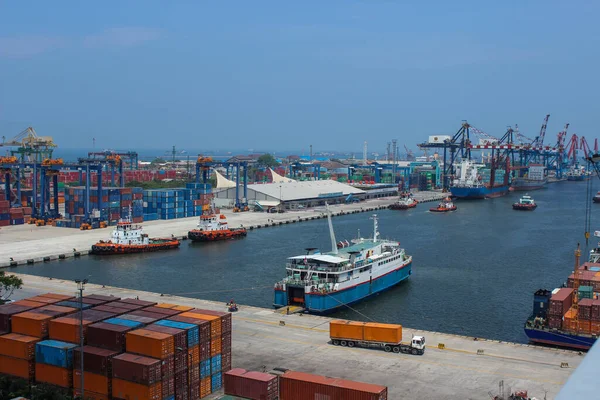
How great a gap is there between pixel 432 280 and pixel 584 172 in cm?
14338

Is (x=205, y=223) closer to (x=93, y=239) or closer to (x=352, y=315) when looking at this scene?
(x=93, y=239)

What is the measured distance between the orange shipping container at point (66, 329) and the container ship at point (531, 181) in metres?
111

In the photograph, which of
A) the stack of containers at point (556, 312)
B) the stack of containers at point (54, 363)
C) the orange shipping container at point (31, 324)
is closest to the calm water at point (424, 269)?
the stack of containers at point (556, 312)

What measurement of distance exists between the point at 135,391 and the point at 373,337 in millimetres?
8369

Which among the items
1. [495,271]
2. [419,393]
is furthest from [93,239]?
[419,393]

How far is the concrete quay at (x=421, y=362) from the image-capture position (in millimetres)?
17094

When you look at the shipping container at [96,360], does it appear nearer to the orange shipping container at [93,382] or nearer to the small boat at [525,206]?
the orange shipping container at [93,382]

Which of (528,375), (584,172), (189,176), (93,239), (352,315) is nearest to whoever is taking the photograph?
(528,375)

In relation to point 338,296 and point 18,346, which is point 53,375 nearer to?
point 18,346

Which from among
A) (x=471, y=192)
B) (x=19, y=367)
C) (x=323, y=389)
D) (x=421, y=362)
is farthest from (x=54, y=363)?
(x=471, y=192)

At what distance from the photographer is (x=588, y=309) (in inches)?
851

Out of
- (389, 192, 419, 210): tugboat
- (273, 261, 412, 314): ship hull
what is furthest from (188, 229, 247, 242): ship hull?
(389, 192, 419, 210): tugboat

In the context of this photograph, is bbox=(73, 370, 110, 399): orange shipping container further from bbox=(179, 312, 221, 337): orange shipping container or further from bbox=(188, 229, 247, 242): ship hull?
bbox=(188, 229, 247, 242): ship hull

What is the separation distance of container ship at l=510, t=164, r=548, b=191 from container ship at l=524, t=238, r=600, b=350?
98.5 meters
